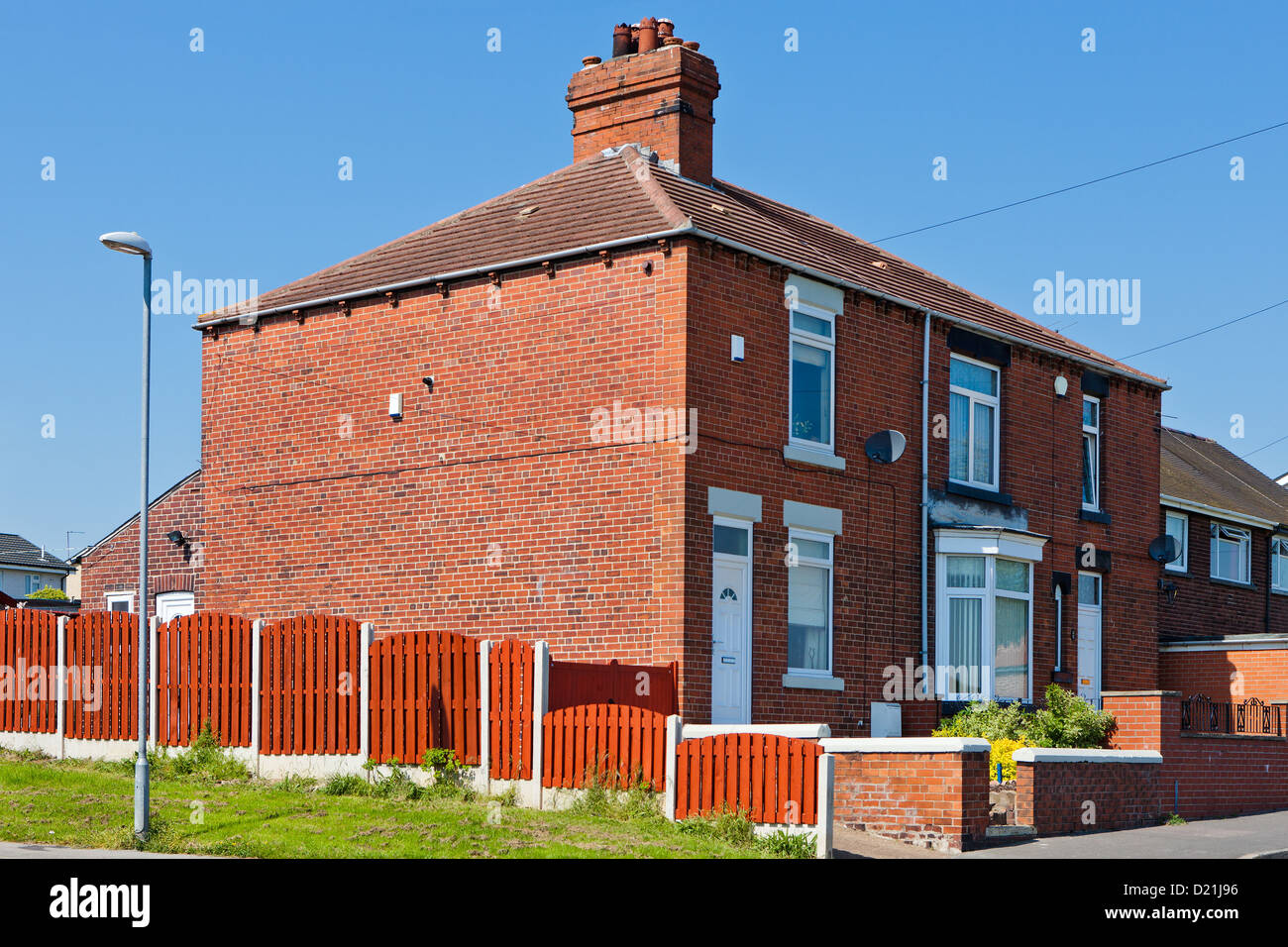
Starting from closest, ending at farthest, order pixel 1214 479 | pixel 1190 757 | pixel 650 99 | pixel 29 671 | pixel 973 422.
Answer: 1. pixel 29 671
2. pixel 1190 757
3. pixel 650 99
4. pixel 973 422
5. pixel 1214 479

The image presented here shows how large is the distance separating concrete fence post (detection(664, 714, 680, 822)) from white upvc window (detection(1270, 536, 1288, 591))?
2420 centimetres

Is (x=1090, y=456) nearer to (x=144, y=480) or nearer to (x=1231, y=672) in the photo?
(x=1231, y=672)

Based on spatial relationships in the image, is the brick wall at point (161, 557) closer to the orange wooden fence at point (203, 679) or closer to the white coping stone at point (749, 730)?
the orange wooden fence at point (203, 679)

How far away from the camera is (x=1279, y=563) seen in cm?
3641

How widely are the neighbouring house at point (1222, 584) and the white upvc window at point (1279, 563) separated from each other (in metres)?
0.02

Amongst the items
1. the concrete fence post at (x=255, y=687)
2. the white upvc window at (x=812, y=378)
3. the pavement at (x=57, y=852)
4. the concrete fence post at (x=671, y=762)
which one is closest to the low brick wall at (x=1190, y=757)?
the white upvc window at (x=812, y=378)

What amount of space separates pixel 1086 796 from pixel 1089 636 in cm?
773

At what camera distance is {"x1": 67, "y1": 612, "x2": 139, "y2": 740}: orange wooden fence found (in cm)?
2025

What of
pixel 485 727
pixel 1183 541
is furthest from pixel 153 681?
pixel 1183 541

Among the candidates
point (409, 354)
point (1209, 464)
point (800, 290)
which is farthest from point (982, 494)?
point (1209, 464)

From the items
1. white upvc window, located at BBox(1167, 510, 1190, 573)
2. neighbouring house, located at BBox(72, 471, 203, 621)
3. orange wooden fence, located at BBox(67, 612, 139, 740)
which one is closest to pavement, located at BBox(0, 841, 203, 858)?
orange wooden fence, located at BBox(67, 612, 139, 740)

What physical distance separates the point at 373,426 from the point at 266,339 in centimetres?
274

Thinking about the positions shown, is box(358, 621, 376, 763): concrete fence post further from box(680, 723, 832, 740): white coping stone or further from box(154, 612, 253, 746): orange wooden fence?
box(680, 723, 832, 740): white coping stone

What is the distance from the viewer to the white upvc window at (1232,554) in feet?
112
